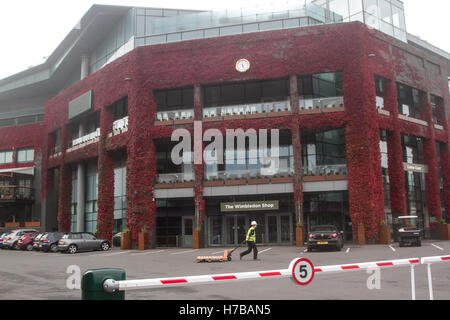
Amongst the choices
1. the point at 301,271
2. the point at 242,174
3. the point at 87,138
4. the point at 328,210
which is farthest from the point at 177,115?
the point at 301,271

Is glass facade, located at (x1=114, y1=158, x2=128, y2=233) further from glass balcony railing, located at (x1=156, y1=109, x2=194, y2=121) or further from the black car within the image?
the black car

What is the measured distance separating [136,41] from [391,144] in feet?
68.5

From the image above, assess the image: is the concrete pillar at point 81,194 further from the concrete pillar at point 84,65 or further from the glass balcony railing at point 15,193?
the glass balcony railing at point 15,193

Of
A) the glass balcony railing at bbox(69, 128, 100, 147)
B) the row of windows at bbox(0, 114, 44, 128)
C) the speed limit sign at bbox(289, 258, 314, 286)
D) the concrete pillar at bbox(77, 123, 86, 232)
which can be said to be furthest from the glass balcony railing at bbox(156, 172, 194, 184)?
the row of windows at bbox(0, 114, 44, 128)

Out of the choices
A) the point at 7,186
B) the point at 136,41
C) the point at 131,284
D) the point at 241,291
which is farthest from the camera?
the point at 7,186

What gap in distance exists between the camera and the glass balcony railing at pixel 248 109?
30.3 metres

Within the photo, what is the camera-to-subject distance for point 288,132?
102 feet

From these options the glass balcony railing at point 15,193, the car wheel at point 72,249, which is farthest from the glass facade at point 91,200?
the car wheel at point 72,249

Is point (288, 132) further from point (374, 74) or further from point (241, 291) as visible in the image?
point (241, 291)

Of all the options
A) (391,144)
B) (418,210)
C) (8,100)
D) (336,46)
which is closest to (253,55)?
(336,46)

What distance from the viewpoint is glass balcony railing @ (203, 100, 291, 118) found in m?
30.3

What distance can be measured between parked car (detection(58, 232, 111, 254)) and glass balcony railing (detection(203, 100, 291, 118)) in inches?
430

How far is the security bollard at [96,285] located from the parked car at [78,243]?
2426 cm

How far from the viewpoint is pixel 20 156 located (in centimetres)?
5038
